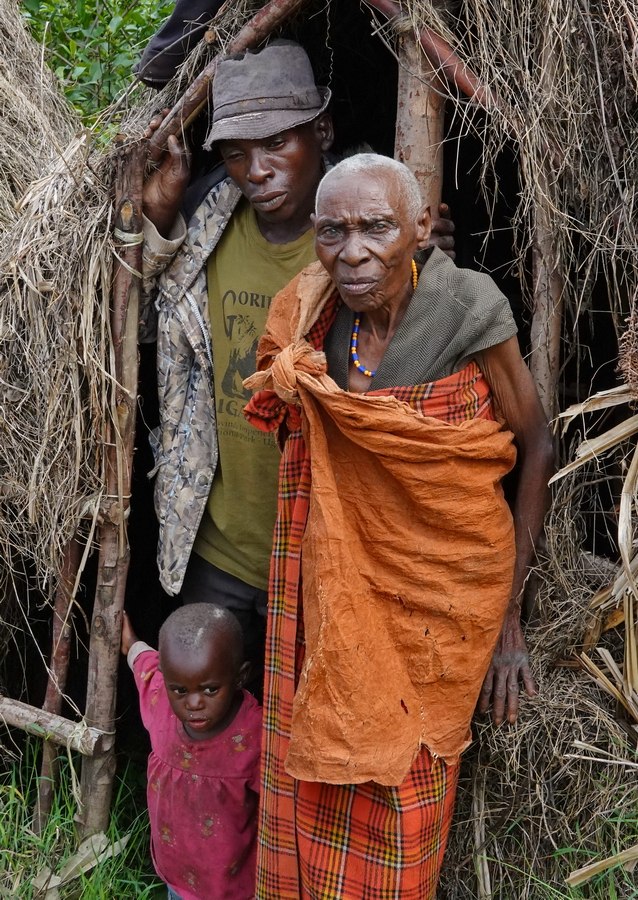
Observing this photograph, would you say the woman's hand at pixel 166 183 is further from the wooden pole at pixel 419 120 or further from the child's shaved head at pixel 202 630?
the child's shaved head at pixel 202 630

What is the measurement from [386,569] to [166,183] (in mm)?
1406

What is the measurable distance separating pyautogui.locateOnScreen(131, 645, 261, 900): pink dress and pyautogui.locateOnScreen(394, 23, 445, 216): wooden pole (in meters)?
1.64

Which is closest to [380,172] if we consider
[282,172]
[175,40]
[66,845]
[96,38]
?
[282,172]

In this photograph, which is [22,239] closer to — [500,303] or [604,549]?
[500,303]

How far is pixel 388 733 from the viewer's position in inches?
101

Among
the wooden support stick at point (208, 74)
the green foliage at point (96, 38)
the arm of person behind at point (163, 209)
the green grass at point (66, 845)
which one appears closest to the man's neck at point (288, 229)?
the arm of person behind at point (163, 209)

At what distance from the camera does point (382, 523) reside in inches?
102

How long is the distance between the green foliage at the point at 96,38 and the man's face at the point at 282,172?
321cm

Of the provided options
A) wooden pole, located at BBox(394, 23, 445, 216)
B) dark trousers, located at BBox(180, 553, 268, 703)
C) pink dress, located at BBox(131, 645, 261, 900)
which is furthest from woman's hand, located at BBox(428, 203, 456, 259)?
pink dress, located at BBox(131, 645, 261, 900)

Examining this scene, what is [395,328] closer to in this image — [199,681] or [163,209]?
[163,209]

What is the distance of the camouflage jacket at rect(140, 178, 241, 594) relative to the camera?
10.8ft

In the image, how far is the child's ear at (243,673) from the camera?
3.08 metres

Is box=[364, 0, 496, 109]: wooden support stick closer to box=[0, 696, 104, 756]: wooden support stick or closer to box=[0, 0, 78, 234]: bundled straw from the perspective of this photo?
box=[0, 0, 78, 234]: bundled straw

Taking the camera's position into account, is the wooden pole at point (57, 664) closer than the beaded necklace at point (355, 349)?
No
